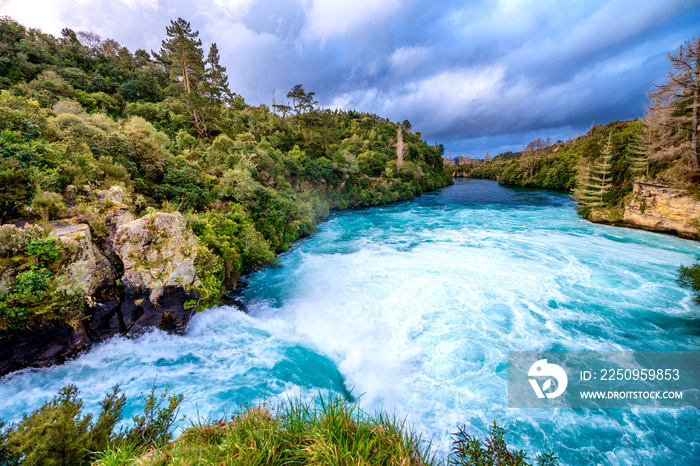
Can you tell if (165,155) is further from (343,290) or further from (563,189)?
(563,189)

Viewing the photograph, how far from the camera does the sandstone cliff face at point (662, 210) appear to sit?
15719 mm

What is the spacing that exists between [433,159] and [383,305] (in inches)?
2456

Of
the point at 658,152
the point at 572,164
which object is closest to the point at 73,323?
the point at 658,152

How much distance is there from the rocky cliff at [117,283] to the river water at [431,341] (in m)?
0.45

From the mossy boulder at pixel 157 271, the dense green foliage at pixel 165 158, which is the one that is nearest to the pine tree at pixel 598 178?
the dense green foliage at pixel 165 158

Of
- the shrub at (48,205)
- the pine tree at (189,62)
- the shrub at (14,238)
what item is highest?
the pine tree at (189,62)

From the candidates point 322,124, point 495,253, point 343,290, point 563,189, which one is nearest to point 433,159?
point 563,189

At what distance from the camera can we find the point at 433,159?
63.5 metres

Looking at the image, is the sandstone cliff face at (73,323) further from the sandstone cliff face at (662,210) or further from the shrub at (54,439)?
the sandstone cliff face at (662,210)

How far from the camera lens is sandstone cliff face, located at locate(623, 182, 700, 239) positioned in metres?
15.7

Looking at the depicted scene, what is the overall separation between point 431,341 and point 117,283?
30.9 feet

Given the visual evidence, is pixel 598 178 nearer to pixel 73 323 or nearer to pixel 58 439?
pixel 58 439

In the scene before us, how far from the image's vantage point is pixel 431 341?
297 inches

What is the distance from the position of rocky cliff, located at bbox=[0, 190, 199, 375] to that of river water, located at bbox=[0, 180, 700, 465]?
1.49 feet
